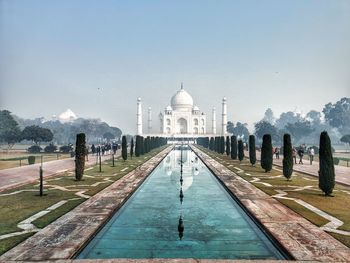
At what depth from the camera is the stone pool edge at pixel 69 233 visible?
594 cm

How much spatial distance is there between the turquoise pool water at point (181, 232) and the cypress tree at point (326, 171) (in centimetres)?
339

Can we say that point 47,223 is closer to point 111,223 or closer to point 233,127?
point 111,223

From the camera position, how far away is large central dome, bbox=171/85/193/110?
10100 centimetres


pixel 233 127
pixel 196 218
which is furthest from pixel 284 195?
pixel 233 127

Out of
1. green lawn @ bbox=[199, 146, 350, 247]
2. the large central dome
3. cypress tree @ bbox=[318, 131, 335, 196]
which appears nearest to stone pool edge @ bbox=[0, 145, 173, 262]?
green lawn @ bbox=[199, 146, 350, 247]

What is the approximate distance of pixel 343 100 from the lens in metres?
86.2

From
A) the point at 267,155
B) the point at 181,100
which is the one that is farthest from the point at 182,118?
the point at 267,155

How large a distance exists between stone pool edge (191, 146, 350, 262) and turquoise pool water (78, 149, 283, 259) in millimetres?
270

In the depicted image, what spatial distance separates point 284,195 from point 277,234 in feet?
16.7

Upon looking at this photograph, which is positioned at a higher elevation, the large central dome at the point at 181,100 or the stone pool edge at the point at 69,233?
the large central dome at the point at 181,100

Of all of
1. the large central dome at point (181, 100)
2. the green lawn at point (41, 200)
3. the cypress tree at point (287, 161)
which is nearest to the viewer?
the green lawn at point (41, 200)

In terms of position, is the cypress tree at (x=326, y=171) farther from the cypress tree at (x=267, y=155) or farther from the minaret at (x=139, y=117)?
the minaret at (x=139, y=117)

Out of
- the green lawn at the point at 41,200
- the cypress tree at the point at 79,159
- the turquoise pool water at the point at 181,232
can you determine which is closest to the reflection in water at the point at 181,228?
the turquoise pool water at the point at 181,232

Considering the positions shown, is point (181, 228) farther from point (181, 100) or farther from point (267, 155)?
point (181, 100)
